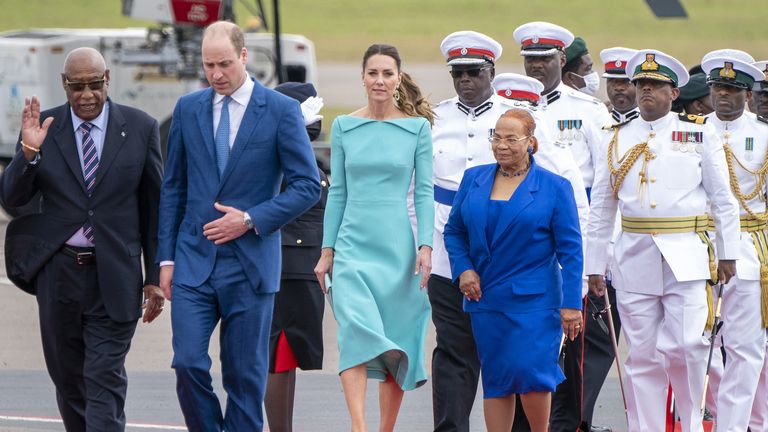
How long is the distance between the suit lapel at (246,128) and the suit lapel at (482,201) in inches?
39.3

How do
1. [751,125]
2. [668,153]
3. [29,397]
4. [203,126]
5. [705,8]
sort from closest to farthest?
[203,126] → [668,153] → [751,125] → [29,397] → [705,8]

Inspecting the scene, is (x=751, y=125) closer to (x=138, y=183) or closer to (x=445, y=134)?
(x=445, y=134)

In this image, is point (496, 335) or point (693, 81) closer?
point (496, 335)

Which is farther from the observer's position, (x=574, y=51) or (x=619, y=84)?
(x=574, y=51)

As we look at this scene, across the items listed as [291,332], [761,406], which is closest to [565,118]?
[761,406]

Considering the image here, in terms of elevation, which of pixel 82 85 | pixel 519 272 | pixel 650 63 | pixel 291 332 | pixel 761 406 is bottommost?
pixel 761 406

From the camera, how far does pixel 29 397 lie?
8.92 meters

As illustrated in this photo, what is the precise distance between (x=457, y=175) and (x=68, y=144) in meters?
1.83

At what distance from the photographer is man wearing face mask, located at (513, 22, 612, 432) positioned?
7914 mm

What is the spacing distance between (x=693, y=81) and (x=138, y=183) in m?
3.72

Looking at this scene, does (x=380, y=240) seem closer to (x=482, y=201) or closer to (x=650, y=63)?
(x=482, y=201)

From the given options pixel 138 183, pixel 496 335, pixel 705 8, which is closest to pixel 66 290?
pixel 138 183

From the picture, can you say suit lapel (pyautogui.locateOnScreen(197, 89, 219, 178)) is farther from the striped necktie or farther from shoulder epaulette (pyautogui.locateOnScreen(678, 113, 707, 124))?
A: shoulder epaulette (pyautogui.locateOnScreen(678, 113, 707, 124))

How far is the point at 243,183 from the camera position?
21.5 feet
